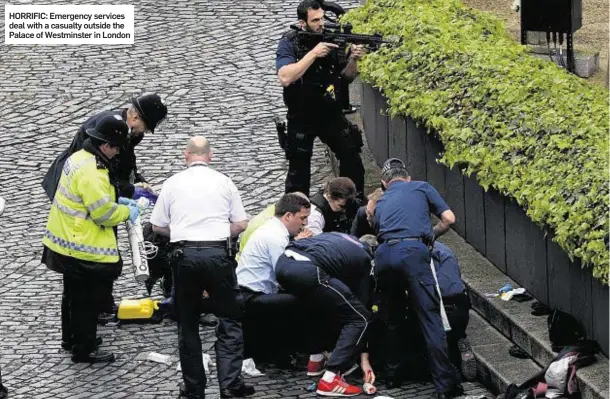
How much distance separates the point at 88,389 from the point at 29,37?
925 centimetres

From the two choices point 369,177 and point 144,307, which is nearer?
point 144,307

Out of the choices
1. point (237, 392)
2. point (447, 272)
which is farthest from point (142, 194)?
point (447, 272)

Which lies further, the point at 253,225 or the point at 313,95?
the point at 313,95

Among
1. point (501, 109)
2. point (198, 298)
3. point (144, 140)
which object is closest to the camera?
point (198, 298)

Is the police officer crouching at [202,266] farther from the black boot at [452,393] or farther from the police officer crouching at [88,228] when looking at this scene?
the black boot at [452,393]

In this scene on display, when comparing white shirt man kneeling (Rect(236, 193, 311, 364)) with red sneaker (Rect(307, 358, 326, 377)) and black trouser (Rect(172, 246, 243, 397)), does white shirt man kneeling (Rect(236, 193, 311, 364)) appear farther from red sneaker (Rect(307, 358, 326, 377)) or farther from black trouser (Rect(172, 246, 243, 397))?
black trouser (Rect(172, 246, 243, 397))

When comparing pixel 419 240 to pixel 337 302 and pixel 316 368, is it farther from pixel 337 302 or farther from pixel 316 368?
pixel 316 368

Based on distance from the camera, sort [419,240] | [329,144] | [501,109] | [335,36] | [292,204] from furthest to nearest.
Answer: [329,144] < [335,36] < [501,109] < [292,204] < [419,240]

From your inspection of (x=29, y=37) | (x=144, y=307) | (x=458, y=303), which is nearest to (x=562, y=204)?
(x=458, y=303)

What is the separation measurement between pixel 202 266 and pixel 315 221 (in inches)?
62.8

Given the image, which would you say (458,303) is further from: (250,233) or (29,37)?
(29,37)

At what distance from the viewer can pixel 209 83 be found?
62.0 feet

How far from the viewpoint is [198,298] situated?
39.1 ft

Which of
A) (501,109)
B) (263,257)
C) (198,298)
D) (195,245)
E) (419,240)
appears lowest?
(198,298)
